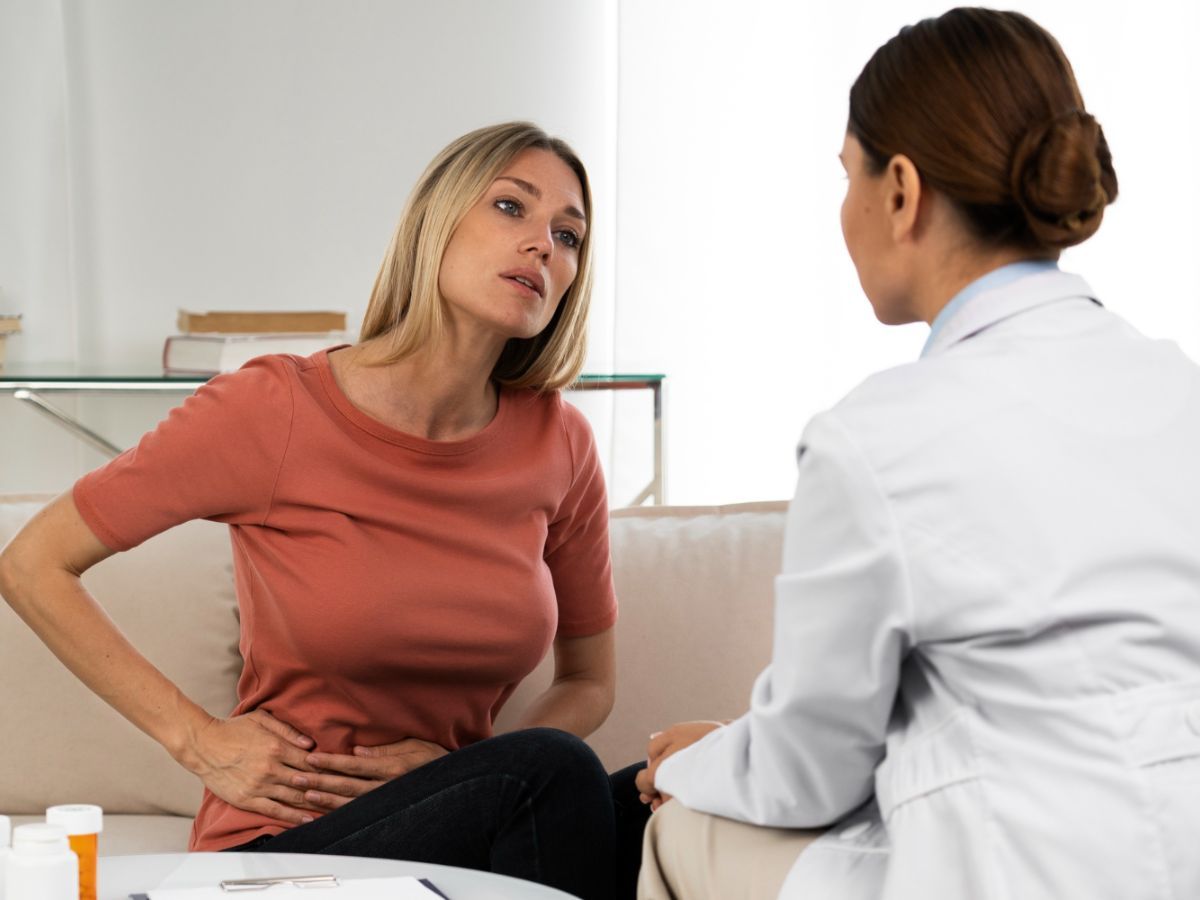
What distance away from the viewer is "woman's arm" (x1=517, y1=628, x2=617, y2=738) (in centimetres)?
170

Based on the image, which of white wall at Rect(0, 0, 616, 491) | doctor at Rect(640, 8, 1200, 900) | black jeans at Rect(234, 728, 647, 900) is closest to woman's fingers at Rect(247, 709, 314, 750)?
black jeans at Rect(234, 728, 647, 900)

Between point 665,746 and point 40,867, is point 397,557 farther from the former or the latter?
point 40,867

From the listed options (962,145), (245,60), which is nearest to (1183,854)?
(962,145)

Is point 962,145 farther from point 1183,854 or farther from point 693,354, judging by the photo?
point 693,354

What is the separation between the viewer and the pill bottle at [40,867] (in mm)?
839

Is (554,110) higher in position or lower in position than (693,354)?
higher

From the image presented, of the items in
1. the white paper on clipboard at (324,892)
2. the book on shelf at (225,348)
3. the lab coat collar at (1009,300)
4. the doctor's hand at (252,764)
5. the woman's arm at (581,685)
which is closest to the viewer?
the lab coat collar at (1009,300)

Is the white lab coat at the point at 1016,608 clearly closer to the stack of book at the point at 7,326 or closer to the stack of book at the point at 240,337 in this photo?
the stack of book at the point at 240,337

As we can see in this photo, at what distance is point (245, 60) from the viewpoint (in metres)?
3.32

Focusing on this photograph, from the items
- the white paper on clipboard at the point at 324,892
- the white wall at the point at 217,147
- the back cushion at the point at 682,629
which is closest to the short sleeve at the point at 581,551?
the back cushion at the point at 682,629

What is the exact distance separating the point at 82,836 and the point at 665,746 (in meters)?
0.51

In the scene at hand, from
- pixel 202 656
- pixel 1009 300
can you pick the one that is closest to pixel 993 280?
pixel 1009 300

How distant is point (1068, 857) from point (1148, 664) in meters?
0.13

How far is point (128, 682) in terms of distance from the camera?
146cm
